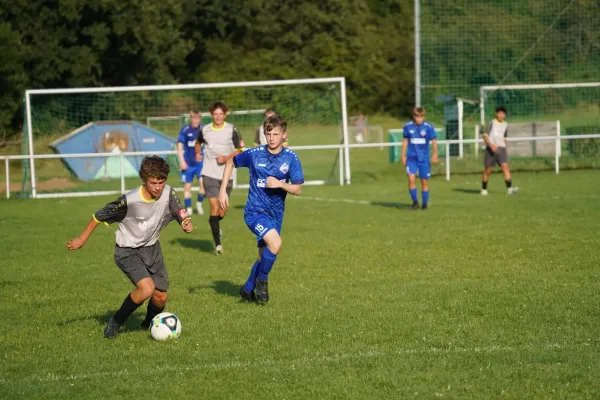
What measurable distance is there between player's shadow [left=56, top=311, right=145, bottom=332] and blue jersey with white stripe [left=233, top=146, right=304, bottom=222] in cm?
149

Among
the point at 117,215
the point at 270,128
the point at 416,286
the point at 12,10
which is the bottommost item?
the point at 416,286

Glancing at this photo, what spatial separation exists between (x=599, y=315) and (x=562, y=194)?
11.7 metres

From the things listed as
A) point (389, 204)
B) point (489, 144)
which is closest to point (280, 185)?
point (389, 204)

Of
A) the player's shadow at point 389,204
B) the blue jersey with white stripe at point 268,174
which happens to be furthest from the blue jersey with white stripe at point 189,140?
the blue jersey with white stripe at point 268,174

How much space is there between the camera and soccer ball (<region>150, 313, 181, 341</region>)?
7453mm

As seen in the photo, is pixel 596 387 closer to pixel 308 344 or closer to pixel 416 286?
pixel 308 344

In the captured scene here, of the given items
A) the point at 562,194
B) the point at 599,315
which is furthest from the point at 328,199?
the point at 599,315

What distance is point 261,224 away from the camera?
8945 mm

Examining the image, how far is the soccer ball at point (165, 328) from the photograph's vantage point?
24.5ft

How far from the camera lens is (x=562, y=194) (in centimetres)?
1920

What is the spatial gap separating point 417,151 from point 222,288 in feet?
27.4

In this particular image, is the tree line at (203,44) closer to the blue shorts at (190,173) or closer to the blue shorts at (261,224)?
the blue shorts at (190,173)

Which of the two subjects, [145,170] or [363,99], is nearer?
[145,170]

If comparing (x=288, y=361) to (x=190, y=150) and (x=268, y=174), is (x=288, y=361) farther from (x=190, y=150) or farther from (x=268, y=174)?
(x=190, y=150)
